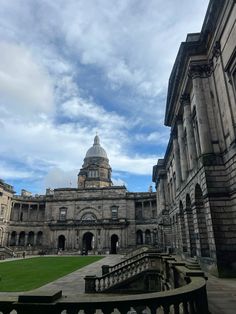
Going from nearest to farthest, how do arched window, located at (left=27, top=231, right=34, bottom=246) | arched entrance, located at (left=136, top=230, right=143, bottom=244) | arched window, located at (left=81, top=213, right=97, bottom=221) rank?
arched entrance, located at (left=136, top=230, right=143, bottom=244) < arched window, located at (left=81, top=213, right=97, bottom=221) < arched window, located at (left=27, top=231, right=34, bottom=246)

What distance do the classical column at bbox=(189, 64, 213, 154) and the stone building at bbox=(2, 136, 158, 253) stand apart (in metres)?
47.0

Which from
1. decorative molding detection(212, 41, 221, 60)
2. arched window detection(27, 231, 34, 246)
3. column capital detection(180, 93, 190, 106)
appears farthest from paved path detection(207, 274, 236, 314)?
arched window detection(27, 231, 34, 246)

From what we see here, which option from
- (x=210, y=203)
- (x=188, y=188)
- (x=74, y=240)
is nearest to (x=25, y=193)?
(x=74, y=240)

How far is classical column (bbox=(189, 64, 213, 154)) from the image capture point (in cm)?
1698

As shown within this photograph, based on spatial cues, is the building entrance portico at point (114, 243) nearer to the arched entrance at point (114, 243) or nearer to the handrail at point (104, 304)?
the arched entrance at point (114, 243)

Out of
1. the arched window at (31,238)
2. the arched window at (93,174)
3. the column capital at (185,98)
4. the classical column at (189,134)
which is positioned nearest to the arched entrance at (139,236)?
the arched window at (93,174)

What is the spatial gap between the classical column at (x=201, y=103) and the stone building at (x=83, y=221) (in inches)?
1850

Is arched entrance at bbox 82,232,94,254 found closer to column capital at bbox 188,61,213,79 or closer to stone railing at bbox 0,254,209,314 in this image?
column capital at bbox 188,61,213,79

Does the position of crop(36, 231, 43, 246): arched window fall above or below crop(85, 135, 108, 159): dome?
below

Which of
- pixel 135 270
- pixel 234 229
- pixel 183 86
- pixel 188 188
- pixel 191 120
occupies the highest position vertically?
pixel 183 86

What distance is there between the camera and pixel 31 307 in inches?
173

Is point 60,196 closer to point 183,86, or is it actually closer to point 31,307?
point 183,86

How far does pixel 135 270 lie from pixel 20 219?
5676 centimetres

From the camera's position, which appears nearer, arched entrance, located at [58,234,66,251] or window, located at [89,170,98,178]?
arched entrance, located at [58,234,66,251]
